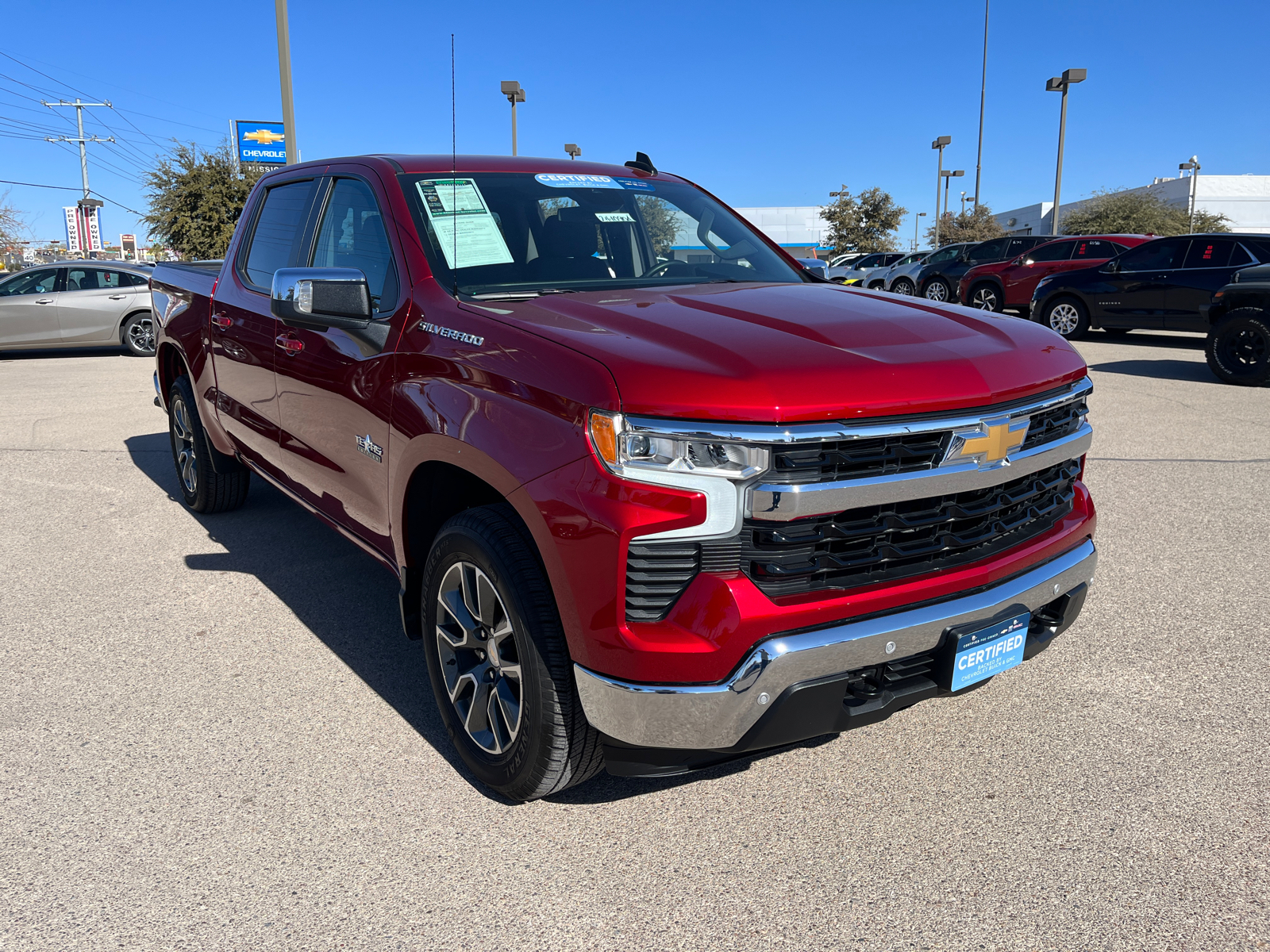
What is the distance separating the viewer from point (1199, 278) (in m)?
13.6

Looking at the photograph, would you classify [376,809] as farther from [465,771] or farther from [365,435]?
[365,435]

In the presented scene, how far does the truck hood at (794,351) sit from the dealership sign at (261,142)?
43.0 feet

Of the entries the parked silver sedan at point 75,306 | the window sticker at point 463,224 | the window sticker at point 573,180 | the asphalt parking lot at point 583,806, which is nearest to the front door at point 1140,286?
the asphalt parking lot at point 583,806

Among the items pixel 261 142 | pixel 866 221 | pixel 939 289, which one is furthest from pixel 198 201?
pixel 866 221

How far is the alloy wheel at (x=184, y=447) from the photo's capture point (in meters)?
5.80

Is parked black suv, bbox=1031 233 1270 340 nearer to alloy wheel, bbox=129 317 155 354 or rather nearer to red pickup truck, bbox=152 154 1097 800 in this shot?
red pickup truck, bbox=152 154 1097 800

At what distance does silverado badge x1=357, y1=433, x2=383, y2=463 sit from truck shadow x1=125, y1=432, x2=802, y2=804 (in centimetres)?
92

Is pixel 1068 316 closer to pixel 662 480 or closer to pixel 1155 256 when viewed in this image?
pixel 1155 256

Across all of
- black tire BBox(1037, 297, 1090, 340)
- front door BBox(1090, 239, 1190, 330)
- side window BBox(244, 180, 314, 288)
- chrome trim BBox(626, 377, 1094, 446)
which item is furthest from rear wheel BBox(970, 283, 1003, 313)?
chrome trim BBox(626, 377, 1094, 446)

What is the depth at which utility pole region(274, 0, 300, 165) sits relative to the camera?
13758 mm

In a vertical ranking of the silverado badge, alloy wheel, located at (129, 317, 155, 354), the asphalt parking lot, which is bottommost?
the asphalt parking lot

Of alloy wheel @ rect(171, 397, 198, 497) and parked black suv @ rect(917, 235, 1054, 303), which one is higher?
parked black suv @ rect(917, 235, 1054, 303)

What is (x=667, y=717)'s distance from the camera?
233cm

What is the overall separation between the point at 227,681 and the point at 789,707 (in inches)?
94.7
